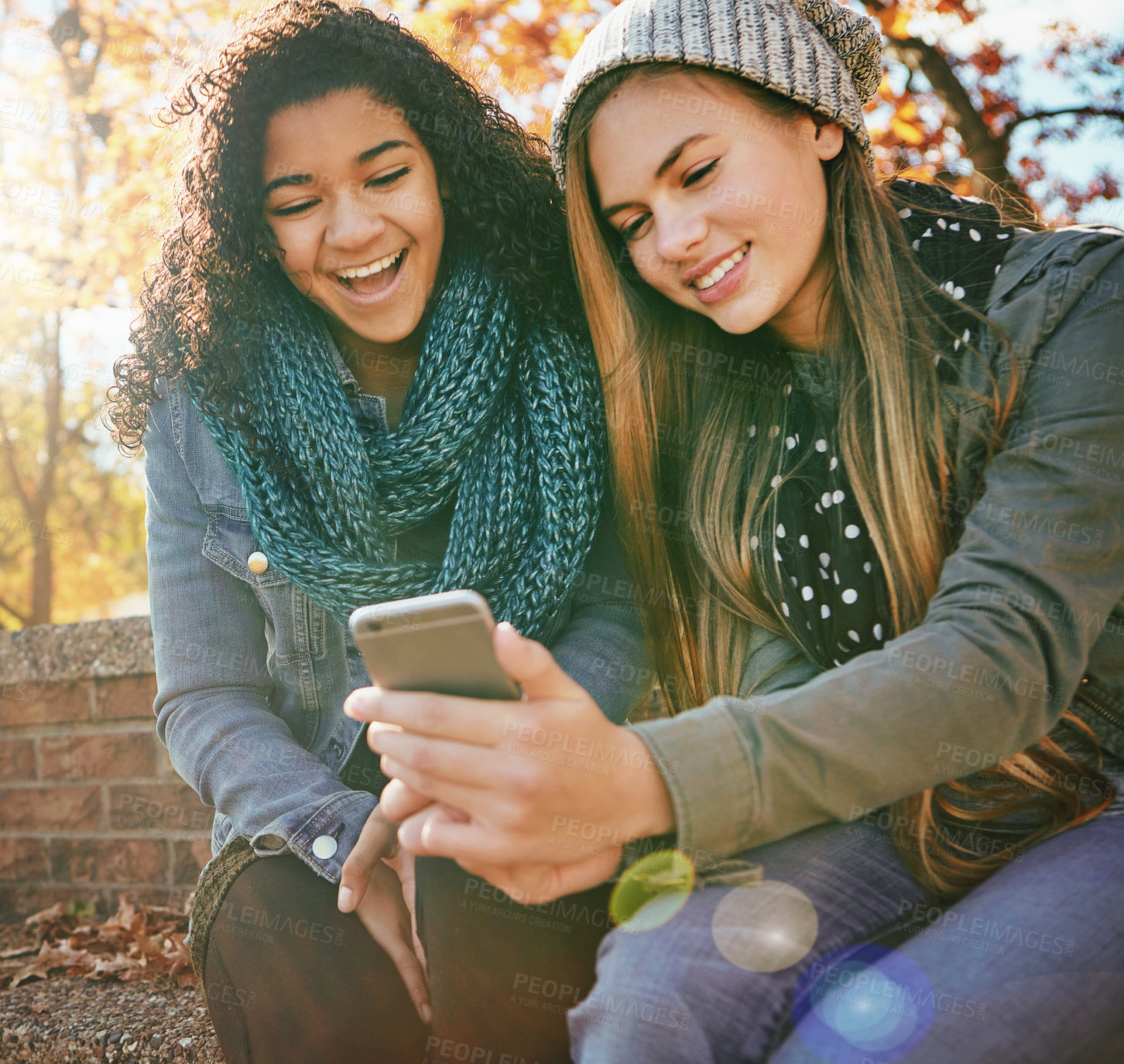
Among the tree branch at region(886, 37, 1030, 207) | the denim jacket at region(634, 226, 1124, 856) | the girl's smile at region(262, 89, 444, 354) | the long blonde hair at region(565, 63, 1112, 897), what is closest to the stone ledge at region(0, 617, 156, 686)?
the girl's smile at region(262, 89, 444, 354)

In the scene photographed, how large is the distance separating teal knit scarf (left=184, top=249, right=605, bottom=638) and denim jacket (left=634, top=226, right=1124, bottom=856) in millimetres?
746

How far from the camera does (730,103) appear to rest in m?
1.61

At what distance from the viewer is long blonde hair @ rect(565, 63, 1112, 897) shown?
143 cm

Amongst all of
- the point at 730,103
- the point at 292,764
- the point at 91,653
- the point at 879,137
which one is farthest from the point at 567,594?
the point at 879,137

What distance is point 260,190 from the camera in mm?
1896

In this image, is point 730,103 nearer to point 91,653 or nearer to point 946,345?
point 946,345

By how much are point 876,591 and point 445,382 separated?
96 cm

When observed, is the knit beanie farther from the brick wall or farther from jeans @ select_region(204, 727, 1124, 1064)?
the brick wall

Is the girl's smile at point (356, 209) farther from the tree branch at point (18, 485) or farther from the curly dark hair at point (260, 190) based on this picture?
the tree branch at point (18, 485)

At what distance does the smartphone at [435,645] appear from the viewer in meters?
1.06

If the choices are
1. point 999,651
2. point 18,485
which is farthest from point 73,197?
point 999,651

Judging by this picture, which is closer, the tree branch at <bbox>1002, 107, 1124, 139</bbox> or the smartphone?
the smartphone

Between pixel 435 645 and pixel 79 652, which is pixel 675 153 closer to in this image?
pixel 435 645

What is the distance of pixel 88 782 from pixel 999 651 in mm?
2694
